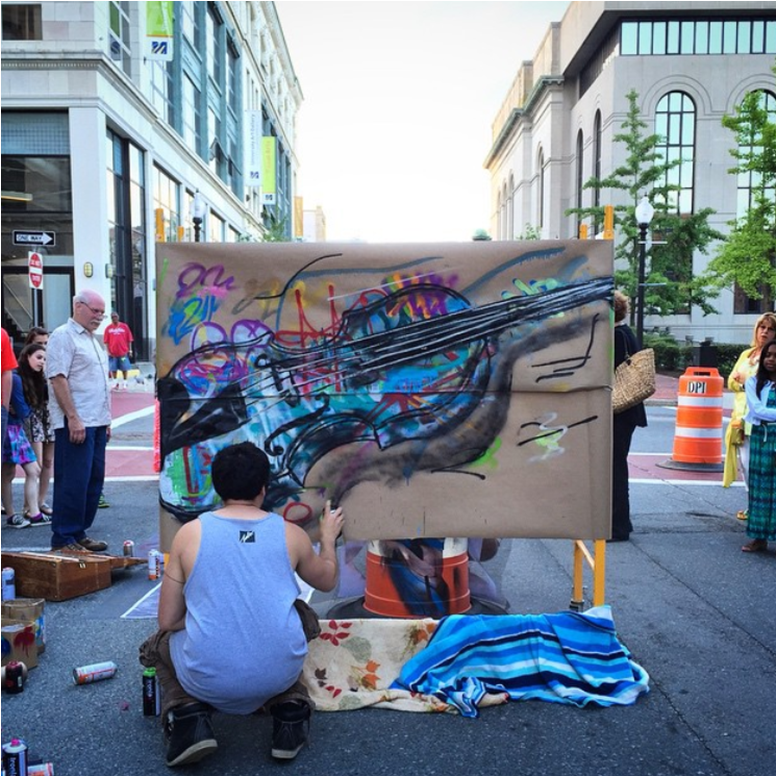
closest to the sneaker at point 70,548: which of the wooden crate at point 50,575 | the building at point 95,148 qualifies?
the wooden crate at point 50,575

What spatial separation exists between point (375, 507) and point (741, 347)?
31.0 meters

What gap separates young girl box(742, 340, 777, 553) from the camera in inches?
229

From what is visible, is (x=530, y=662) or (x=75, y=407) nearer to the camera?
(x=530, y=662)

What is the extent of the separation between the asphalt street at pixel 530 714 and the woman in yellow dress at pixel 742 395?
1.44 meters

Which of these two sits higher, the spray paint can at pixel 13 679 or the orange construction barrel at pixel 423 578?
the orange construction barrel at pixel 423 578

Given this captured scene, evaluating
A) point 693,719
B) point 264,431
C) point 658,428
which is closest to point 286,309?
point 264,431

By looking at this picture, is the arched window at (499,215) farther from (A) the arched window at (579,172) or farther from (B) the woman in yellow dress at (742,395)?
(B) the woman in yellow dress at (742,395)

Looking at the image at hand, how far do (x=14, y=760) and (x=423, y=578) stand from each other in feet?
7.19

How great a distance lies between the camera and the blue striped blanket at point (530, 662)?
3.53 m

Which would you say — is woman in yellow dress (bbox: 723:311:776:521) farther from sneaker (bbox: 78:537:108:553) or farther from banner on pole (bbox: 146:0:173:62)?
banner on pole (bbox: 146:0:173:62)

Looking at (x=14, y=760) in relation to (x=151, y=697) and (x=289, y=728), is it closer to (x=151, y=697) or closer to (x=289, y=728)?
(x=151, y=697)

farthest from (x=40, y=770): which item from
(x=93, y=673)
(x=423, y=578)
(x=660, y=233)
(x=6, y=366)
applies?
(x=660, y=233)

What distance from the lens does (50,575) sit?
190 inches

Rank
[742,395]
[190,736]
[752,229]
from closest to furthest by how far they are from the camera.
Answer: [190,736] < [742,395] < [752,229]
